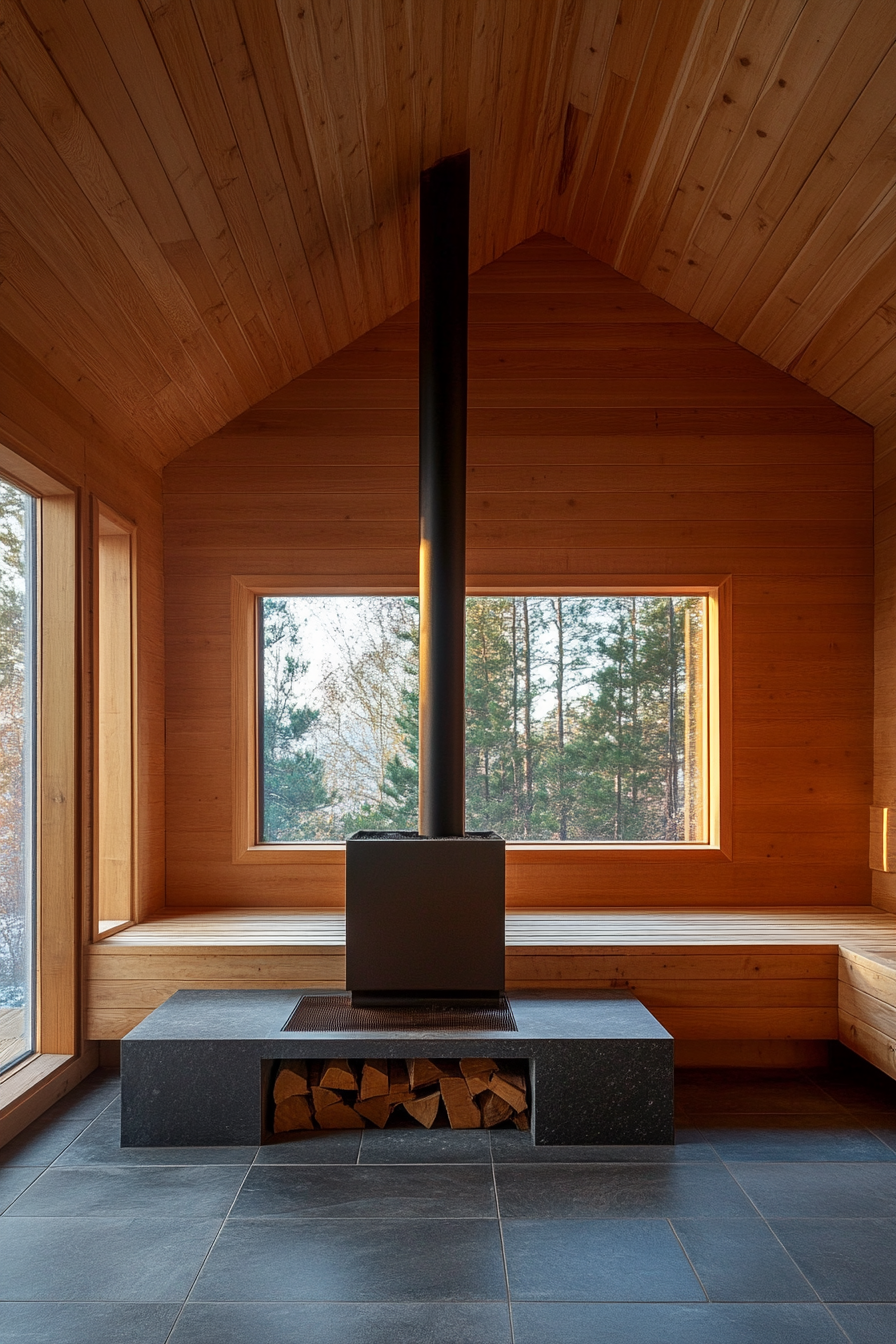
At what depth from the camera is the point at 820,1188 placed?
2.69 meters

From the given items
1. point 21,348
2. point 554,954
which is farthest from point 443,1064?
point 21,348

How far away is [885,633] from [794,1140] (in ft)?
7.35

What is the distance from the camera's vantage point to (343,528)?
441 centimetres

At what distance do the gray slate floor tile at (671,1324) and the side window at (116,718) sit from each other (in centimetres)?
250

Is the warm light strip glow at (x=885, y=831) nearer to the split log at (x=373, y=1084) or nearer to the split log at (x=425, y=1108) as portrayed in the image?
the split log at (x=425, y=1108)

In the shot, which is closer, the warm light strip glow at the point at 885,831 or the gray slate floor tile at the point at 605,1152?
the gray slate floor tile at the point at 605,1152

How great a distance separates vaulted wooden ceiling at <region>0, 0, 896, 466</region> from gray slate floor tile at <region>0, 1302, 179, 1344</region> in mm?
2468

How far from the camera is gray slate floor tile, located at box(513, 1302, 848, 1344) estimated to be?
1990mm

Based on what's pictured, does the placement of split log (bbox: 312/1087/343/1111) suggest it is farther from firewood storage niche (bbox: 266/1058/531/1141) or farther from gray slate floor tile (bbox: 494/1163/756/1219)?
gray slate floor tile (bbox: 494/1163/756/1219)

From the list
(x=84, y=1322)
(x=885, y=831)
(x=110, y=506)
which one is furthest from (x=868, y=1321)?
(x=110, y=506)

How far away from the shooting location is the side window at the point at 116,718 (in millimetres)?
3982

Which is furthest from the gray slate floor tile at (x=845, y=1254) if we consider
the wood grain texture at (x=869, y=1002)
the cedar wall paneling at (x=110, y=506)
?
the cedar wall paneling at (x=110, y=506)

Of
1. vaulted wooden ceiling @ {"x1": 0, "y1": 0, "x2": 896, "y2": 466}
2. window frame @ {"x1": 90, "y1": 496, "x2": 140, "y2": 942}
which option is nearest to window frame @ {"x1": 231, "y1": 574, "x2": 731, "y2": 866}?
window frame @ {"x1": 90, "y1": 496, "x2": 140, "y2": 942}

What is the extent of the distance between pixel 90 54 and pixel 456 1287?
9.71ft
